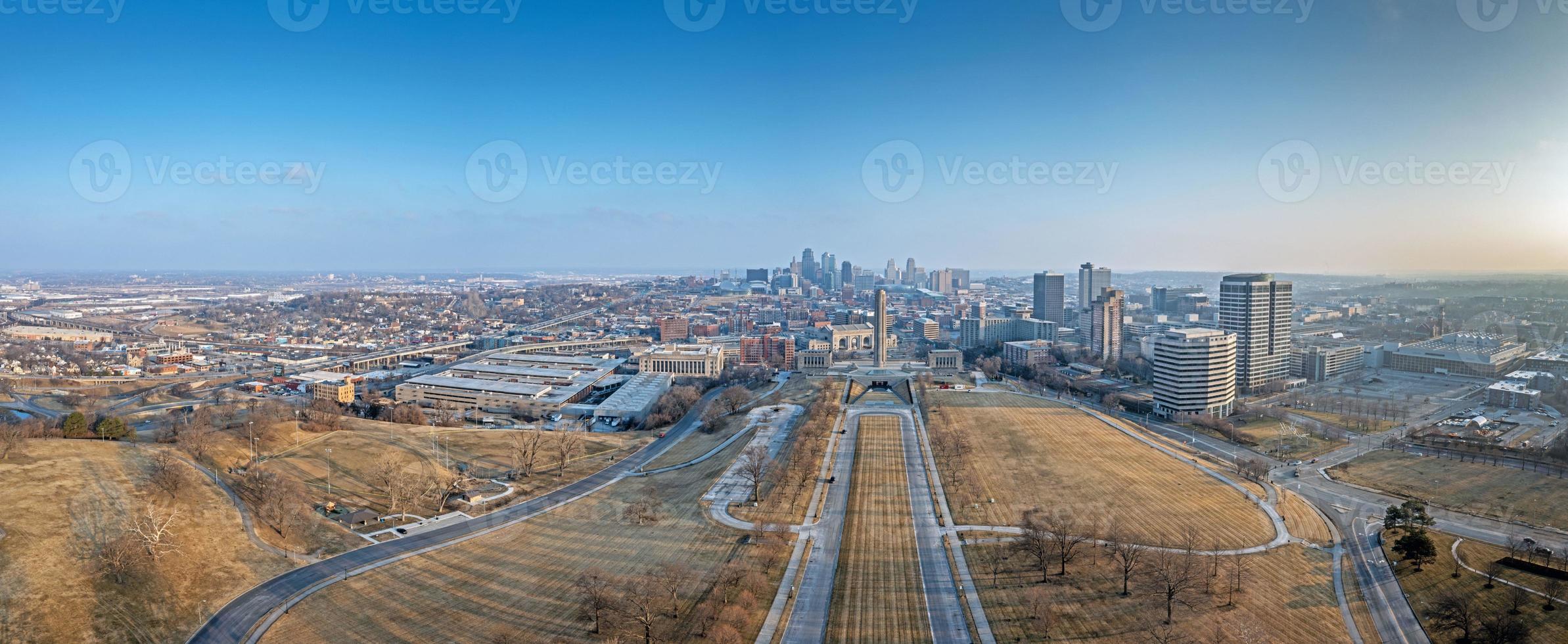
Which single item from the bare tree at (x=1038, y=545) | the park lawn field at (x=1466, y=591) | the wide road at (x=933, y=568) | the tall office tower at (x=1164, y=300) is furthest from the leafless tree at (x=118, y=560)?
the tall office tower at (x=1164, y=300)

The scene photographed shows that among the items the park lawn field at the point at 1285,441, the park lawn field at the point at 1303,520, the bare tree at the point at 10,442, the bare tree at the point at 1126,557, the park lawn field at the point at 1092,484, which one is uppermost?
the bare tree at the point at 10,442

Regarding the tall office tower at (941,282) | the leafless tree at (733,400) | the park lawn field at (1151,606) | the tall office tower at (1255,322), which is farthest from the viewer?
the tall office tower at (941,282)

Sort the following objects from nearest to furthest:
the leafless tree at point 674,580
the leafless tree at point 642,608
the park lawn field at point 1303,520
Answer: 1. the leafless tree at point 642,608
2. the leafless tree at point 674,580
3. the park lawn field at point 1303,520

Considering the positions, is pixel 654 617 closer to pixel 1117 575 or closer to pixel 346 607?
pixel 346 607

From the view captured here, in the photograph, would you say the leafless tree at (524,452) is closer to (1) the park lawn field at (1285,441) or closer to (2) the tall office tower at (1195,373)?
(1) the park lawn field at (1285,441)

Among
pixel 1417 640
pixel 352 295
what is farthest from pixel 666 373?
pixel 352 295

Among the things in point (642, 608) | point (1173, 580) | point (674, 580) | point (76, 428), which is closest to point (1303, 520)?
point (1173, 580)

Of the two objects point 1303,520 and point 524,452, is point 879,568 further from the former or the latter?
point 524,452
